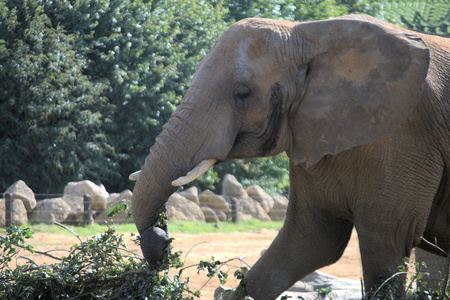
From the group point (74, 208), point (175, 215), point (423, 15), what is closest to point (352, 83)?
point (74, 208)

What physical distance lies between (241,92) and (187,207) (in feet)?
35.8

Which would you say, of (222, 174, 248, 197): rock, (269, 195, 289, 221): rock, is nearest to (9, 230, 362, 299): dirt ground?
(222, 174, 248, 197): rock

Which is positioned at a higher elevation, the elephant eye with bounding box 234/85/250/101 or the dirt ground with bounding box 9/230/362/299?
the elephant eye with bounding box 234/85/250/101

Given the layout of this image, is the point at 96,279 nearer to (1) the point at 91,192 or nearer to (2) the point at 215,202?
(1) the point at 91,192

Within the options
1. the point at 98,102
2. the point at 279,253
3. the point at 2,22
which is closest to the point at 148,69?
the point at 98,102

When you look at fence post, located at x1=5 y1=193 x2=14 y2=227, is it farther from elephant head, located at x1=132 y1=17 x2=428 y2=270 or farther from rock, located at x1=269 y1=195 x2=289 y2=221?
elephant head, located at x1=132 y1=17 x2=428 y2=270

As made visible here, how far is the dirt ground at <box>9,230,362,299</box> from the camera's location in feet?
32.5

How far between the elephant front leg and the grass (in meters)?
6.29

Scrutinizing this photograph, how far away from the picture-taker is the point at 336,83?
156 inches

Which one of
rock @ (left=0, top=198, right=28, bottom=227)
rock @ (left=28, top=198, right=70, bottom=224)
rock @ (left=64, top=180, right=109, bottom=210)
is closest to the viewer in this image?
rock @ (left=0, top=198, right=28, bottom=227)

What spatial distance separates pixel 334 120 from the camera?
3.96 meters

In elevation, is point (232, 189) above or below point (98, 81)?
below

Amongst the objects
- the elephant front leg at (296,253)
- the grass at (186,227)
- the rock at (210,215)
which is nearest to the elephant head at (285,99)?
the elephant front leg at (296,253)

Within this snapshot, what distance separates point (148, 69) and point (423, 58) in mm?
13141
